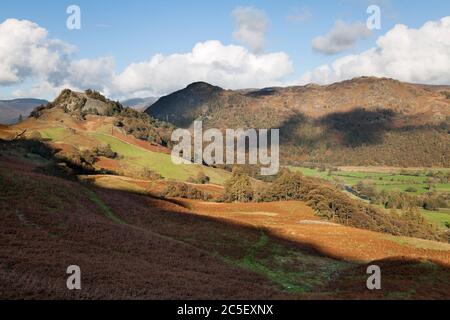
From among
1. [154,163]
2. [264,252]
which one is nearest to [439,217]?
[154,163]

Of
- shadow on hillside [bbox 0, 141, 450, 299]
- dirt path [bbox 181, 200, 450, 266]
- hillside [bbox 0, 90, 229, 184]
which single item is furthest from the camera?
hillside [bbox 0, 90, 229, 184]

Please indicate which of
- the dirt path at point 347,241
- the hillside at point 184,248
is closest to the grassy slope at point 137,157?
the hillside at point 184,248

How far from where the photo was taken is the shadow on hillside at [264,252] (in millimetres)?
24547

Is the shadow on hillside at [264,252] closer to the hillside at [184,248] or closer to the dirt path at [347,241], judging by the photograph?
the hillside at [184,248]

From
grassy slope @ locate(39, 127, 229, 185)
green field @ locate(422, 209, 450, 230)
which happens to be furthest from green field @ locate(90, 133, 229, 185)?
green field @ locate(422, 209, 450, 230)

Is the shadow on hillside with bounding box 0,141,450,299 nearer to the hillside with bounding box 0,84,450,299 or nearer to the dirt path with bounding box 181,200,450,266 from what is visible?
the hillside with bounding box 0,84,450,299

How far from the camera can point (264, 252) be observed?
38.7 m

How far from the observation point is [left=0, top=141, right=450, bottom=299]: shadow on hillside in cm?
2455

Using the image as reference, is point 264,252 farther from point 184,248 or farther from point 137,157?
point 137,157

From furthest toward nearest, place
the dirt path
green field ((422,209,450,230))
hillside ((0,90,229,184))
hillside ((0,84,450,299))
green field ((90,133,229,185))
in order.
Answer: green field ((90,133,229,185)), green field ((422,209,450,230)), hillside ((0,90,229,184)), the dirt path, hillside ((0,84,450,299))
